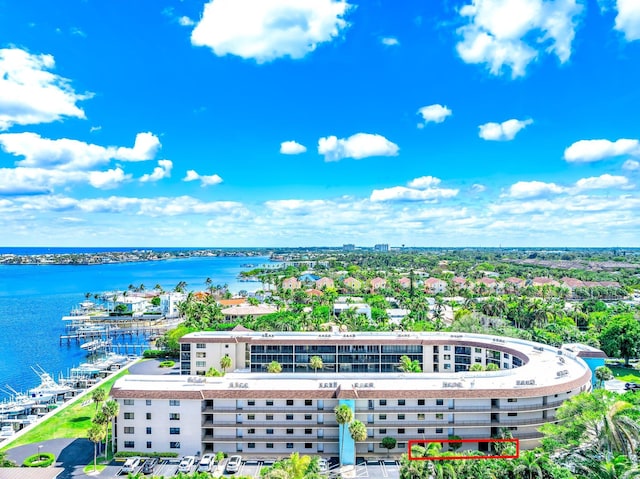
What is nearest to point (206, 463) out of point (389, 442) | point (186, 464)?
A: point (186, 464)

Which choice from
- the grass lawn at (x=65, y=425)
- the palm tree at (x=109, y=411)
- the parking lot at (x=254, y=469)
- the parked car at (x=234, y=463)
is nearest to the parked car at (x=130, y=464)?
the parking lot at (x=254, y=469)

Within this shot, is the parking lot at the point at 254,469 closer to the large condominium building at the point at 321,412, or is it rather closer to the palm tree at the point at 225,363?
the large condominium building at the point at 321,412

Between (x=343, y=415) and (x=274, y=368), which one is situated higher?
(x=343, y=415)

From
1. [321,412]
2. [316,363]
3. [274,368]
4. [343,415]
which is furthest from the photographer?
[316,363]

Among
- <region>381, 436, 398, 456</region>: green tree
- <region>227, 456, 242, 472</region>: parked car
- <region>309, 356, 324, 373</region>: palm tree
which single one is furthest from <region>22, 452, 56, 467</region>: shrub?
<region>309, 356, 324, 373</region>: palm tree

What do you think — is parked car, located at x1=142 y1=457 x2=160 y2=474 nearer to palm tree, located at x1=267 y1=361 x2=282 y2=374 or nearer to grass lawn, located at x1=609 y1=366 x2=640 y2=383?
palm tree, located at x1=267 y1=361 x2=282 y2=374

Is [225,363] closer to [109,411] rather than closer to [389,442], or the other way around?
[109,411]
